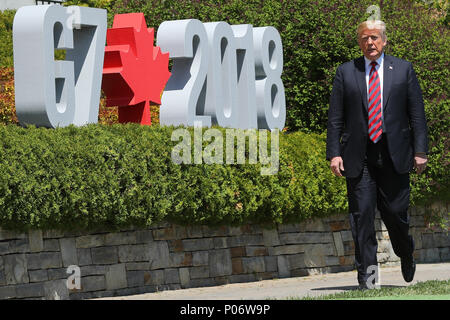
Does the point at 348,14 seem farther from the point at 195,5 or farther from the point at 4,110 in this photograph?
the point at 4,110

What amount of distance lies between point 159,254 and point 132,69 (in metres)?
2.41

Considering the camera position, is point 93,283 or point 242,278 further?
point 242,278

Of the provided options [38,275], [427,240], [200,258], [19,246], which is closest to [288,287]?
[200,258]

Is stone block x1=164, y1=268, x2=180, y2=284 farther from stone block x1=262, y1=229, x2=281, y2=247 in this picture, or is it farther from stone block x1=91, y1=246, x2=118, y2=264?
stone block x1=262, y1=229, x2=281, y2=247

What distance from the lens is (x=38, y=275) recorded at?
8.80 meters

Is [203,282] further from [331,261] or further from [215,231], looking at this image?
[331,261]

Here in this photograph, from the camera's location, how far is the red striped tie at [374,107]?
323 inches

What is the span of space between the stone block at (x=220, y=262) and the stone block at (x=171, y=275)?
50 cm

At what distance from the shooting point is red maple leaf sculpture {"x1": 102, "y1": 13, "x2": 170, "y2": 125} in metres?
11.1

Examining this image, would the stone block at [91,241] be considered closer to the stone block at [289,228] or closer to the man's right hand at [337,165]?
the man's right hand at [337,165]

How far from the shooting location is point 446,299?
23.6ft

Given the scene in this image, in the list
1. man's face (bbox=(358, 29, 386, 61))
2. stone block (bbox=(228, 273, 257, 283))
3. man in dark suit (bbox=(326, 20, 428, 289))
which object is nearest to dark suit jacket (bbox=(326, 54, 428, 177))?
man in dark suit (bbox=(326, 20, 428, 289))
